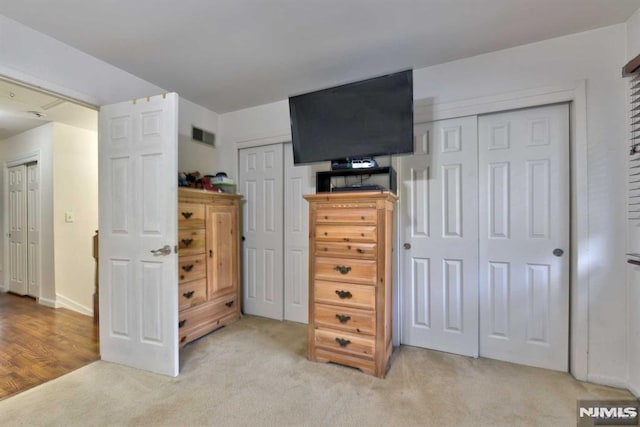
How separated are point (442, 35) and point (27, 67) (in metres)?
2.78

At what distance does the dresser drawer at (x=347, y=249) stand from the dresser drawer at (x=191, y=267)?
1192mm

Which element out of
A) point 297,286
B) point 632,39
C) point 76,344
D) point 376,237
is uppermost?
point 632,39

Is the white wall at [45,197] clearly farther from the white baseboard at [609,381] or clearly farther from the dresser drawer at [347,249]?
the white baseboard at [609,381]

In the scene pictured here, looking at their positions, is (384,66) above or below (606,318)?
above

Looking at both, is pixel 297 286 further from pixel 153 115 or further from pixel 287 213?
pixel 153 115

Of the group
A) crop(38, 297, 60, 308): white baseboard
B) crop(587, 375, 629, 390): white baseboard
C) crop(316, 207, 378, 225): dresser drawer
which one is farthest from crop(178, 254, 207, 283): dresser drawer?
crop(587, 375, 629, 390): white baseboard

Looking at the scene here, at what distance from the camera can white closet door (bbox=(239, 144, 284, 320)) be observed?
10.4 feet

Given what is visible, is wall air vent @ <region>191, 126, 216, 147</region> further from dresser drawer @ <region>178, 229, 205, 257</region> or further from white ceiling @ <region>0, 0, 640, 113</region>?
dresser drawer @ <region>178, 229, 205, 257</region>

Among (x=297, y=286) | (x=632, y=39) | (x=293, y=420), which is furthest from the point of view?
(x=297, y=286)

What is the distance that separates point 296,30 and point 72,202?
356 centimetres

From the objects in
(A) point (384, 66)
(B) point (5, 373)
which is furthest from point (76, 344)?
(A) point (384, 66)

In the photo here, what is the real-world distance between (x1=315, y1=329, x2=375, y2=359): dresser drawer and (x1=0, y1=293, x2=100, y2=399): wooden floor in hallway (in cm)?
183

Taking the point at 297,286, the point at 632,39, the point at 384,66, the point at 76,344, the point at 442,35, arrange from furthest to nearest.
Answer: the point at 297,286, the point at 76,344, the point at 384,66, the point at 442,35, the point at 632,39

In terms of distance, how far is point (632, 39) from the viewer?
Answer: 71.6 inches
